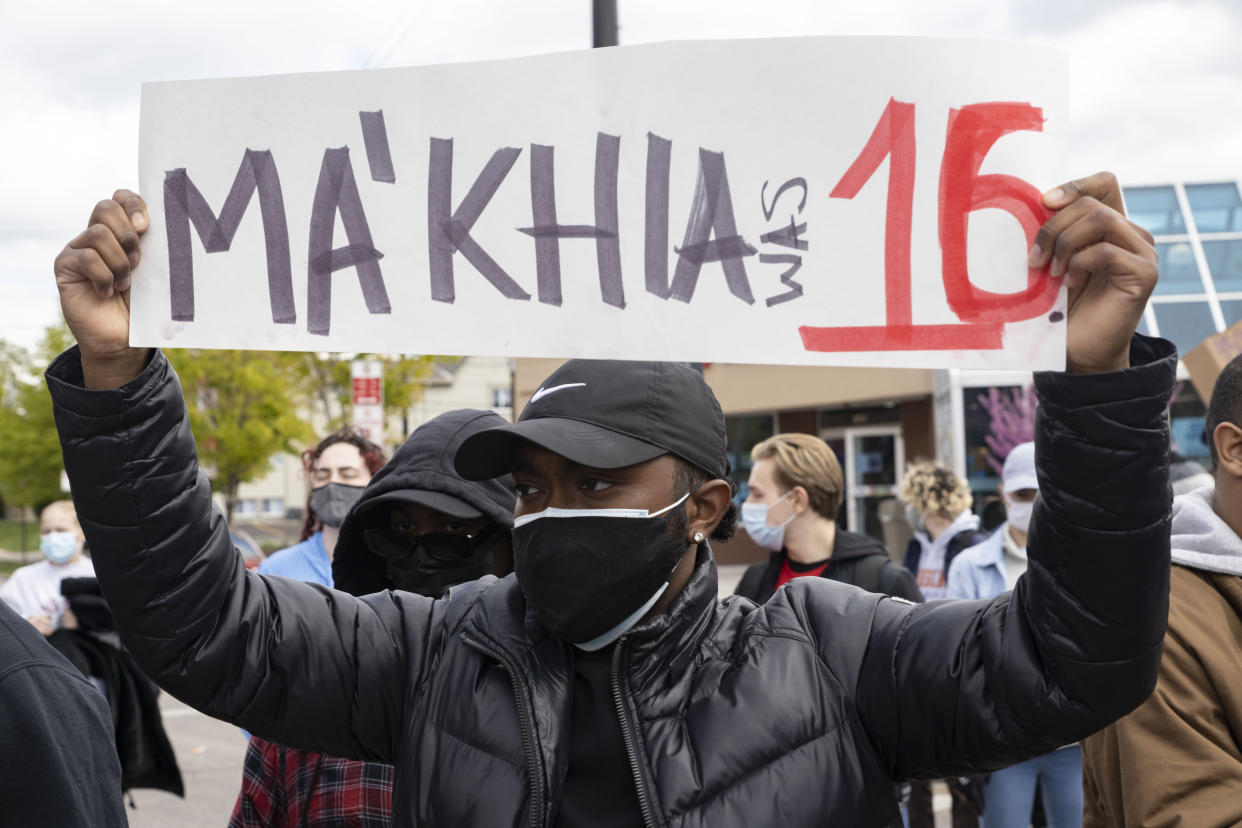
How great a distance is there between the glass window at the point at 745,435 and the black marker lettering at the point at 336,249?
2100cm

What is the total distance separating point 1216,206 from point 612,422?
16283mm

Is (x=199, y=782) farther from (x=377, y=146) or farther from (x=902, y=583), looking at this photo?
(x=377, y=146)

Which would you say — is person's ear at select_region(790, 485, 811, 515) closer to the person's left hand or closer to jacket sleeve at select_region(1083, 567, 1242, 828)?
jacket sleeve at select_region(1083, 567, 1242, 828)

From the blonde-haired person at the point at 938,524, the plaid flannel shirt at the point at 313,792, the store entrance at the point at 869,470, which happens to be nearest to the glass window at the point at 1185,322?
the store entrance at the point at 869,470

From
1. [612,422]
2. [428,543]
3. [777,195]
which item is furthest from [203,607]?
[428,543]

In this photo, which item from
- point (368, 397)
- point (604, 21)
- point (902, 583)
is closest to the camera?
point (902, 583)

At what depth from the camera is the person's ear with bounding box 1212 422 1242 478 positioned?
7.79 feet

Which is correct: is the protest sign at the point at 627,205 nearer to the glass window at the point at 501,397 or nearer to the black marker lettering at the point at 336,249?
the black marker lettering at the point at 336,249

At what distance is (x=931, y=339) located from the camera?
170 centimetres

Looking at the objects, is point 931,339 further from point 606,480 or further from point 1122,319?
point 606,480

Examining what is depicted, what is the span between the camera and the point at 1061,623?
1.64 metres

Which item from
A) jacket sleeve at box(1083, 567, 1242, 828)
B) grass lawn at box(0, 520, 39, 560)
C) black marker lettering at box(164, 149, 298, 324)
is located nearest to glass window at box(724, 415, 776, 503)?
jacket sleeve at box(1083, 567, 1242, 828)

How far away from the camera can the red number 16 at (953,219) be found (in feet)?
5.48

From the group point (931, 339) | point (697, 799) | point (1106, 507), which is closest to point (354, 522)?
point (697, 799)
